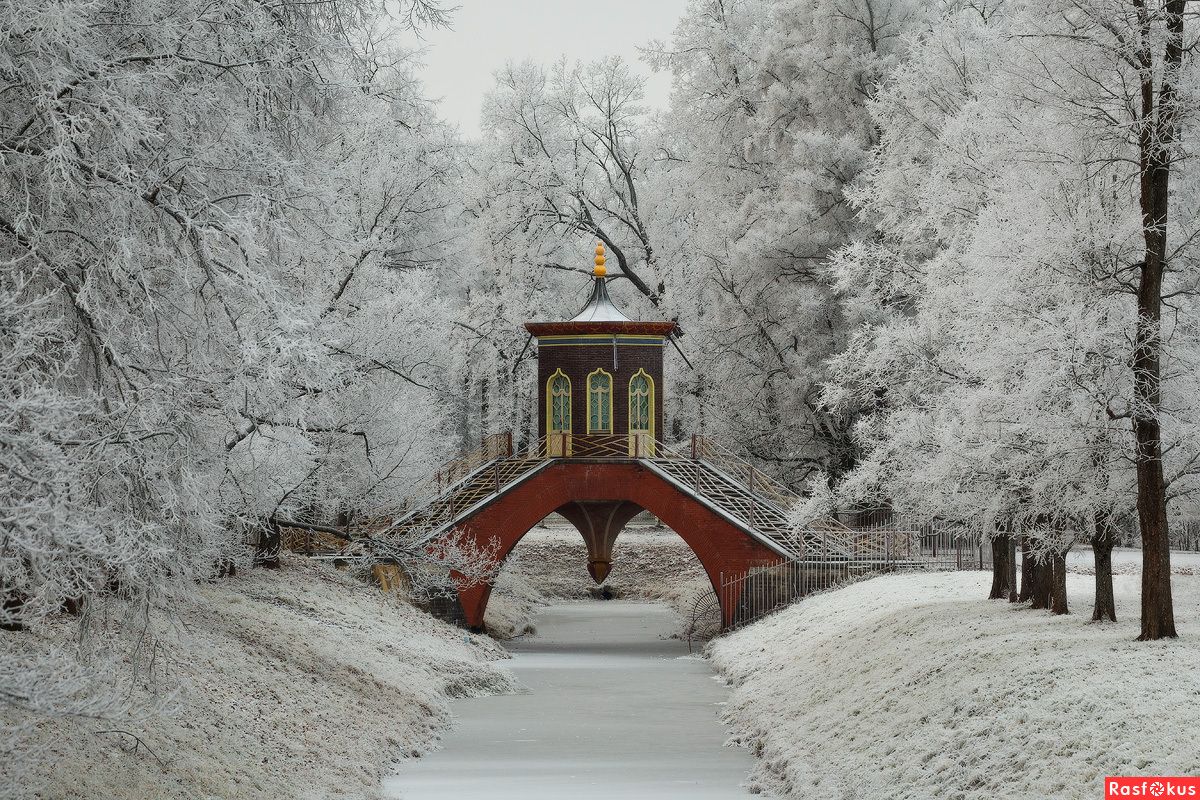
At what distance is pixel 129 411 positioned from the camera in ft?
31.2

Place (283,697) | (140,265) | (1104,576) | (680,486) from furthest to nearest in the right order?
(680,486) < (1104,576) < (283,697) < (140,265)

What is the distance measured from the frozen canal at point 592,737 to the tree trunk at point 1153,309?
4.92 metres

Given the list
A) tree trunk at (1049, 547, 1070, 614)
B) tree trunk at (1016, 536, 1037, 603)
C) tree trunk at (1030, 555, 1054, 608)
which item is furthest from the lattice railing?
tree trunk at (1049, 547, 1070, 614)

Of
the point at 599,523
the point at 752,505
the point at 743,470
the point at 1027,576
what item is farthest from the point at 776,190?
the point at 1027,576

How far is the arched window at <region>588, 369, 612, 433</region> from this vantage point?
35.4 meters

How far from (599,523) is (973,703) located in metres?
25.4

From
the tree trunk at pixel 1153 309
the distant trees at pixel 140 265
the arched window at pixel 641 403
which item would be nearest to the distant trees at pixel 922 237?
the tree trunk at pixel 1153 309

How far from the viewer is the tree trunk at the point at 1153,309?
48.1ft

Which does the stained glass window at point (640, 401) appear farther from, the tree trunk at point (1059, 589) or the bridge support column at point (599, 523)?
the tree trunk at point (1059, 589)

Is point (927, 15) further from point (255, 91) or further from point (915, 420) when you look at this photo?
point (255, 91)

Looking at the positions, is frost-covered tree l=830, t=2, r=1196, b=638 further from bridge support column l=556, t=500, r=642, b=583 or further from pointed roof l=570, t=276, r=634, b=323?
bridge support column l=556, t=500, r=642, b=583

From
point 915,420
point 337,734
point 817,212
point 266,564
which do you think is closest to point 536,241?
point 817,212

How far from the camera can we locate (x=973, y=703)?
1470cm

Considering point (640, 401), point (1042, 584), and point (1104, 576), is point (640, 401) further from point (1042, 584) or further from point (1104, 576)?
point (1104, 576)
